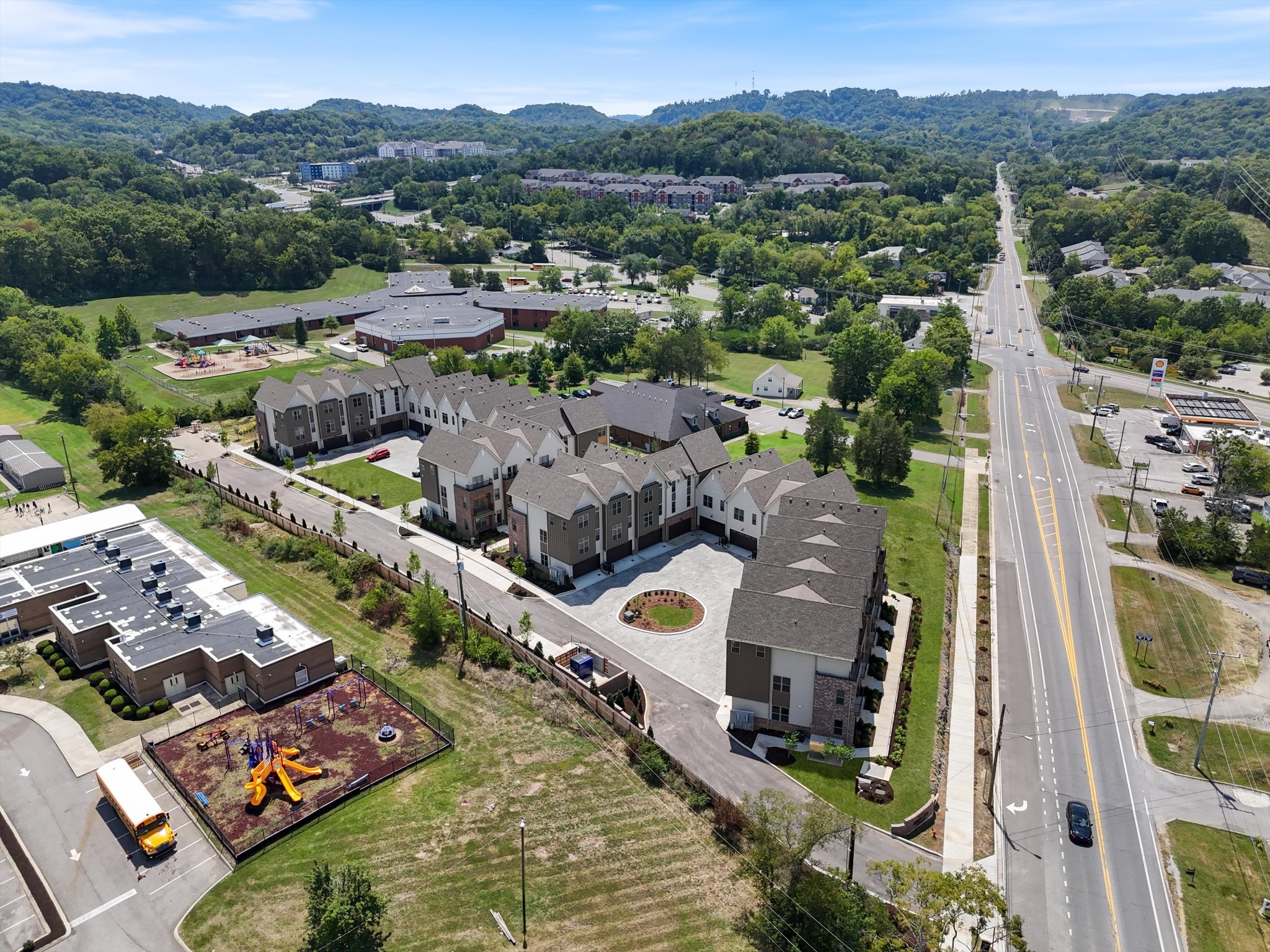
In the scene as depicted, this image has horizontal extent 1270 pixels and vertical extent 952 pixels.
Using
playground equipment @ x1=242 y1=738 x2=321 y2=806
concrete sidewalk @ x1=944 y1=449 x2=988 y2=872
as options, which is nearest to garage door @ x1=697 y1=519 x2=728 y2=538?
concrete sidewalk @ x1=944 y1=449 x2=988 y2=872

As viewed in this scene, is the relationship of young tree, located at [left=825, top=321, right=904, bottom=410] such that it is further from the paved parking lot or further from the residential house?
the paved parking lot

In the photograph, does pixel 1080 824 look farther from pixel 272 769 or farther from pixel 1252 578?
pixel 272 769

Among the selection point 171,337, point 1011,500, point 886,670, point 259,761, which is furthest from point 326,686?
point 171,337

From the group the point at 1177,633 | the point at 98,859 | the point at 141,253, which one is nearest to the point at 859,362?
the point at 1177,633

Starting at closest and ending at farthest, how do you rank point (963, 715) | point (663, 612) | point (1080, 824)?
point (1080, 824) → point (963, 715) → point (663, 612)

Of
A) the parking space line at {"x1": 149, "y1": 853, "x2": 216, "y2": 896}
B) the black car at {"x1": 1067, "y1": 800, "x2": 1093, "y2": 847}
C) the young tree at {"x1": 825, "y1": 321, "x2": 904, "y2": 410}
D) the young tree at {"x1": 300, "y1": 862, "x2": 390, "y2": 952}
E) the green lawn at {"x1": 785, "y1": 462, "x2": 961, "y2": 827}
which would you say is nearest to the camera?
the young tree at {"x1": 300, "y1": 862, "x2": 390, "y2": 952}

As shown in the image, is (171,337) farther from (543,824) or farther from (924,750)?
(924,750)
